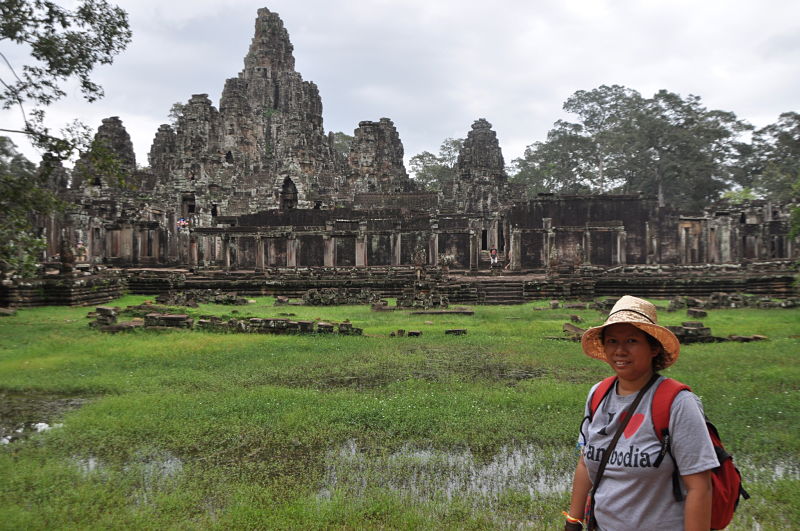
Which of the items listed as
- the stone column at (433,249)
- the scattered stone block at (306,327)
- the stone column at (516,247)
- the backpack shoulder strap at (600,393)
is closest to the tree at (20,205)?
the scattered stone block at (306,327)

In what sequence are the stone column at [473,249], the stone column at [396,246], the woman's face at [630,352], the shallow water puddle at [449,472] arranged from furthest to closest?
the stone column at [396,246], the stone column at [473,249], the shallow water puddle at [449,472], the woman's face at [630,352]

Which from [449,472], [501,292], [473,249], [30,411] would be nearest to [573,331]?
[449,472]

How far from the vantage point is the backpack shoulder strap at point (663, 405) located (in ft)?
7.64

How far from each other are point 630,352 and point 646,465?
51cm

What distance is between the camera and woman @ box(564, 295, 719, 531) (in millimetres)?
2229

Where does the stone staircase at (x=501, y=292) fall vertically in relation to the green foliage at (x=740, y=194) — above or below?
below

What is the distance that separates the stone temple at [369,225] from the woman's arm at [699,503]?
877 inches

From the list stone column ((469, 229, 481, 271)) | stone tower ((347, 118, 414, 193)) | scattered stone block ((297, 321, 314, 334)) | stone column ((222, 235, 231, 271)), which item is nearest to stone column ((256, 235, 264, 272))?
stone column ((222, 235, 231, 271))

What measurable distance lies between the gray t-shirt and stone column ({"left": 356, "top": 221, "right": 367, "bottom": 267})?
95.4ft

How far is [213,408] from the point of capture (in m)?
7.25

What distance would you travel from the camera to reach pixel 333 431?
6.36 meters

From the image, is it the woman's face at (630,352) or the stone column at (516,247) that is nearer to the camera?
the woman's face at (630,352)

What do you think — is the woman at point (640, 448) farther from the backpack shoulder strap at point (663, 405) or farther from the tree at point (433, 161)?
the tree at point (433, 161)

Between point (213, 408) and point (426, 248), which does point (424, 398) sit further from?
point (426, 248)
